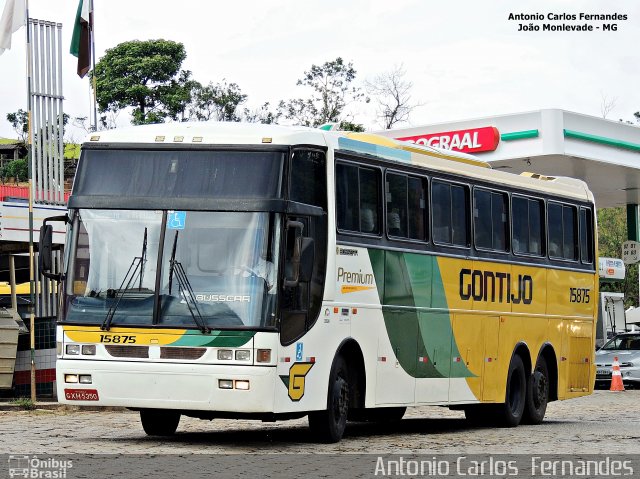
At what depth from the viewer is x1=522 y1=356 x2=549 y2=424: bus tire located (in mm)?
20469

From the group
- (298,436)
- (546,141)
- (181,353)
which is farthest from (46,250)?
(546,141)

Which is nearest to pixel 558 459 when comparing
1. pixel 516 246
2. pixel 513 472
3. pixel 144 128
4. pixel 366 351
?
pixel 513 472

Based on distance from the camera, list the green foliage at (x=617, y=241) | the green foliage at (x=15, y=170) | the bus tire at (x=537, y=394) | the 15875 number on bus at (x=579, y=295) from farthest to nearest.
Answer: the green foliage at (x=617, y=241)
the green foliage at (x=15, y=170)
the 15875 number on bus at (x=579, y=295)
the bus tire at (x=537, y=394)

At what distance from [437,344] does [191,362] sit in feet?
15.1

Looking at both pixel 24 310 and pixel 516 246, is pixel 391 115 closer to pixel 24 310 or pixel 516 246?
pixel 24 310

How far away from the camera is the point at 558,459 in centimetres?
1350

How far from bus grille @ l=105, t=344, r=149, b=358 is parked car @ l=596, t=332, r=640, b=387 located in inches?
840

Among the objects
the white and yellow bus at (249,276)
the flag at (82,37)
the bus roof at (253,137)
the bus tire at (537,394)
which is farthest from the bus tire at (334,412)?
the flag at (82,37)

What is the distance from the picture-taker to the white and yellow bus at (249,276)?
552 inches

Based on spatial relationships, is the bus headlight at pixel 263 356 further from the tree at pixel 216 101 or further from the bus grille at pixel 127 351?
the tree at pixel 216 101

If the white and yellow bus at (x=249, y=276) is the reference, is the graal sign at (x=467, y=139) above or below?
→ above

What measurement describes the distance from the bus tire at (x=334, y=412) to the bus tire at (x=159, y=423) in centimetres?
178

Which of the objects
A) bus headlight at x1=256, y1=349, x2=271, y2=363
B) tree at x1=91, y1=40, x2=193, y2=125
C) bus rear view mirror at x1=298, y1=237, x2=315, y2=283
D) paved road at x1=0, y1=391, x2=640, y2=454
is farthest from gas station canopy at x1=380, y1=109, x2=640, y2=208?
tree at x1=91, y1=40, x2=193, y2=125

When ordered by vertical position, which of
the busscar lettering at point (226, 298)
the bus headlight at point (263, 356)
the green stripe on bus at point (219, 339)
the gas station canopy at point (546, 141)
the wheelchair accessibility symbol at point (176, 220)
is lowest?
the bus headlight at point (263, 356)
